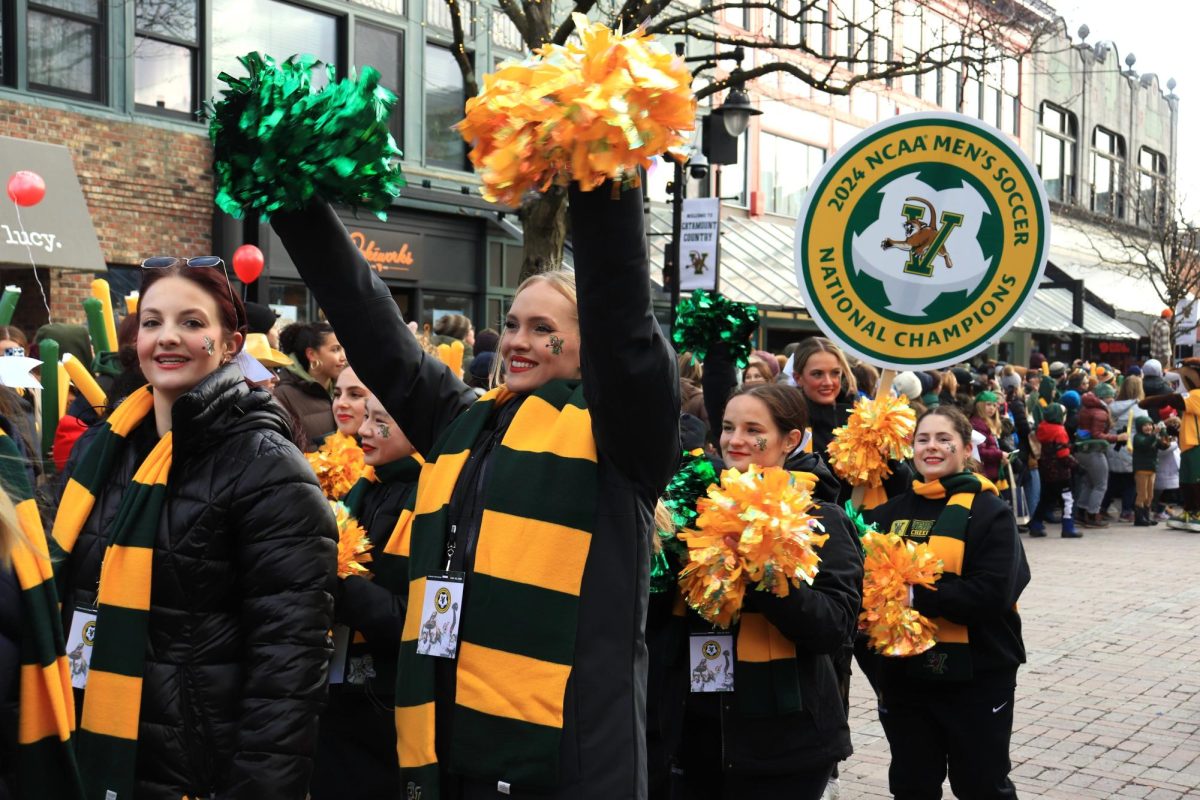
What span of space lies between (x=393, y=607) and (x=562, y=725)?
45.2 inches

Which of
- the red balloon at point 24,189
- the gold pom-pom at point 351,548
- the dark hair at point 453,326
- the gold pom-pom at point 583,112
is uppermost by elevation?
the red balloon at point 24,189

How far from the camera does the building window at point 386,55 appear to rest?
1675 centimetres

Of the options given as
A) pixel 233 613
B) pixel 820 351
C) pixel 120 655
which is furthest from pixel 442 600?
pixel 820 351

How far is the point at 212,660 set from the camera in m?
2.58

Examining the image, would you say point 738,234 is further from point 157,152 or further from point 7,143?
point 7,143

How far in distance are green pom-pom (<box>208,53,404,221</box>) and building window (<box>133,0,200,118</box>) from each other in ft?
40.8

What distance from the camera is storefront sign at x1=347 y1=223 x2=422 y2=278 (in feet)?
53.2

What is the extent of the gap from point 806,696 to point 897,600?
814 millimetres

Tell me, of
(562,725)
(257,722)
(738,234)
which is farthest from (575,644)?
(738,234)

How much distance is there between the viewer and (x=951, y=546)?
4.55 m

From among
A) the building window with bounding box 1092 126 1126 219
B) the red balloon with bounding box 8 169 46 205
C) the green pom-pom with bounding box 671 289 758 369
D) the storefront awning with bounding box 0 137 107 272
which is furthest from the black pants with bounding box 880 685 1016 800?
the building window with bounding box 1092 126 1126 219

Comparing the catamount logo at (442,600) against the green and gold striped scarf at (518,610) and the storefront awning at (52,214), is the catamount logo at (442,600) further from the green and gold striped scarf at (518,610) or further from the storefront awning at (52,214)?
the storefront awning at (52,214)

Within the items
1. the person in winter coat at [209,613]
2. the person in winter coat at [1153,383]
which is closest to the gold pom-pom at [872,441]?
the person in winter coat at [209,613]

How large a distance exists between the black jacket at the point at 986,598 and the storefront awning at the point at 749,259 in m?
16.5
